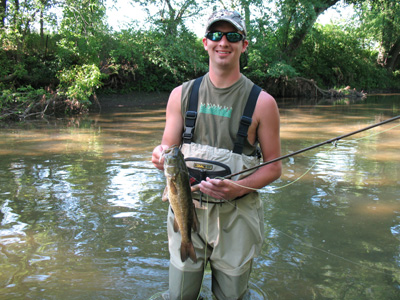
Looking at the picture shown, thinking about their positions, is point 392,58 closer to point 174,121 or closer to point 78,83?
point 78,83

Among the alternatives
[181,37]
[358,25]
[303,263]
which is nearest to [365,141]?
[303,263]

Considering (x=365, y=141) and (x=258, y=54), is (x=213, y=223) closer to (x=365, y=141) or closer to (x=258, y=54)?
(x=365, y=141)

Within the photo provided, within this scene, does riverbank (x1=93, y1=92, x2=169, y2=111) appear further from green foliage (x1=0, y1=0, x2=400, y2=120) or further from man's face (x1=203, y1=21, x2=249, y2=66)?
man's face (x1=203, y1=21, x2=249, y2=66)

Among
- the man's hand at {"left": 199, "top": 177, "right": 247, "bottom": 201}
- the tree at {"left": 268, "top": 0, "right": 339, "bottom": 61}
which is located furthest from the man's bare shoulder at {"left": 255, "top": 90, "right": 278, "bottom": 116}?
the tree at {"left": 268, "top": 0, "right": 339, "bottom": 61}

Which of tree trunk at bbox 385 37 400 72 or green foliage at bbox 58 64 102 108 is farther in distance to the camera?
tree trunk at bbox 385 37 400 72

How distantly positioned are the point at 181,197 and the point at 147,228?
8.88 feet

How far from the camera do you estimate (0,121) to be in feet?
50.2

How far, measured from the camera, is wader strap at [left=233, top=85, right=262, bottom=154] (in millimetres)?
2674

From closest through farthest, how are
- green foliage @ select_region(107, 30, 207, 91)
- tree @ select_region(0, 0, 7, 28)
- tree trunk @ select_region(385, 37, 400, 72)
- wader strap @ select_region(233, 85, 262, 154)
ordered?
wader strap @ select_region(233, 85, 262, 154) → tree @ select_region(0, 0, 7, 28) → green foliage @ select_region(107, 30, 207, 91) → tree trunk @ select_region(385, 37, 400, 72)

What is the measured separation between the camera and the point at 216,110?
276cm

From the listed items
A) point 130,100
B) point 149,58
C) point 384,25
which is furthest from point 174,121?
point 384,25

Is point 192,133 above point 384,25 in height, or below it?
below

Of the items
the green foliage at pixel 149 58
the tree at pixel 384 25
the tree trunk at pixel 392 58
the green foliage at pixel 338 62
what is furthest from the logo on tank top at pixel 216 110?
the tree trunk at pixel 392 58

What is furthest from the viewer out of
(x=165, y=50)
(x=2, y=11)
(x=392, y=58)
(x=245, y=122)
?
(x=392, y=58)
